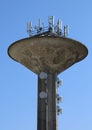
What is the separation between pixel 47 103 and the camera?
40250 millimetres

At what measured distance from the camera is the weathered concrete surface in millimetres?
39156

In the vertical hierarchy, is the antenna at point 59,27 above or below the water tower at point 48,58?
above

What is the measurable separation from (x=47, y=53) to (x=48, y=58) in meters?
0.66

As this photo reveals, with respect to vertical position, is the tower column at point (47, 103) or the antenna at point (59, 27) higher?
the antenna at point (59, 27)

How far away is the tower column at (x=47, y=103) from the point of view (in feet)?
130

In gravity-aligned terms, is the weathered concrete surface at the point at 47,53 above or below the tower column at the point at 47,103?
above

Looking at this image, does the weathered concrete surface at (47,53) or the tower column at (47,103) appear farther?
the tower column at (47,103)

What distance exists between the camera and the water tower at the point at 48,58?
39366mm

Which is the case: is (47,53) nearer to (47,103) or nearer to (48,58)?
(48,58)

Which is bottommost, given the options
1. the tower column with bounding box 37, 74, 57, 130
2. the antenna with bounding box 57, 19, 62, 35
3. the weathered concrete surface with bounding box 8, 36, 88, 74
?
the tower column with bounding box 37, 74, 57, 130

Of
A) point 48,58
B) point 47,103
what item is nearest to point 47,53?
point 48,58

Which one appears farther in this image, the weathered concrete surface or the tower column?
the tower column

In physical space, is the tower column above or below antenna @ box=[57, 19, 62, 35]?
below

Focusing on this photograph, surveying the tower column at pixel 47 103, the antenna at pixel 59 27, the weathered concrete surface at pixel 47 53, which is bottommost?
the tower column at pixel 47 103
